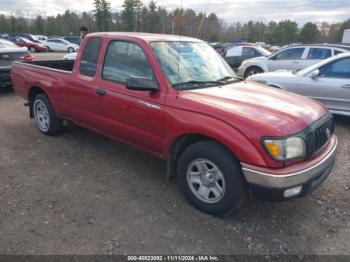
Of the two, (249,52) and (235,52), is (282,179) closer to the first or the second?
(249,52)

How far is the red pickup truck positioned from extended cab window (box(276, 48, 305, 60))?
7961 millimetres

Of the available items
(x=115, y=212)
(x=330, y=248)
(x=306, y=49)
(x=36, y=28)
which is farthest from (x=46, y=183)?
(x=36, y=28)

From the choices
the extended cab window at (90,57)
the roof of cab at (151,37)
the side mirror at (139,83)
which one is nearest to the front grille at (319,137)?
the side mirror at (139,83)

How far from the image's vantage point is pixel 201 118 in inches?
132

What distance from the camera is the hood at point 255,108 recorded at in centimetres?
305

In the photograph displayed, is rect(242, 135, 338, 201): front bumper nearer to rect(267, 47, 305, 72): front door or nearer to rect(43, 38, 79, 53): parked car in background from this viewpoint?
rect(267, 47, 305, 72): front door

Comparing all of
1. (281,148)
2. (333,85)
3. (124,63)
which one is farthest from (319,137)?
(333,85)

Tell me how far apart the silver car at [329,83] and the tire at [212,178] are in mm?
4481

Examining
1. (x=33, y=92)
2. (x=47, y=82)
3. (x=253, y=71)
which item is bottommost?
(x=253, y=71)

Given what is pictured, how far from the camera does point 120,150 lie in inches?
209

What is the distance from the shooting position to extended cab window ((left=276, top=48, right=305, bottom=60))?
11547 millimetres

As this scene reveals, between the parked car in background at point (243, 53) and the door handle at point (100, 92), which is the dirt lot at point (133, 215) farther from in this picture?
the parked car in background at point (243, 53)

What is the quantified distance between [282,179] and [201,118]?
0.97 m

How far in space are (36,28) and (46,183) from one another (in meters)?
72.8
